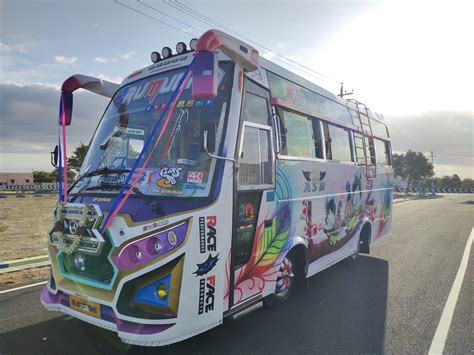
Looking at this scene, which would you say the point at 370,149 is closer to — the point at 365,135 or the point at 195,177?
the point at 365,135

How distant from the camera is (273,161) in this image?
4559mm

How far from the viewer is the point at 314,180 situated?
5.62 m

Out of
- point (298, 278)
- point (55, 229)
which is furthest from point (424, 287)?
point (55, 229)

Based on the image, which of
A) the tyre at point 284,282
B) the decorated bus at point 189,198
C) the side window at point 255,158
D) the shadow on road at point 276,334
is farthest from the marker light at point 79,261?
the tyre at point 284,282

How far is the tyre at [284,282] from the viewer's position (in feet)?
16.4

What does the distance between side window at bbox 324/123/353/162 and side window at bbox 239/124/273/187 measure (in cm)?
198

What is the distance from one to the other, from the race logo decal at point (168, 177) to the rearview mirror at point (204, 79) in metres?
0.87

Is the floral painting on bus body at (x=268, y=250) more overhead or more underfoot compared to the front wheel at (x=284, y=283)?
more overhead

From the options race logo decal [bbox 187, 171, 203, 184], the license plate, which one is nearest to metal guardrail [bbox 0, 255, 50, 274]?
the license plate

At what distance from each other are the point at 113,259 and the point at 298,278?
10.4ft

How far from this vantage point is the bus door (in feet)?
13.0

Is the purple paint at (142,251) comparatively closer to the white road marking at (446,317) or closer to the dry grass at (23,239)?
the white road marking at (446,317)

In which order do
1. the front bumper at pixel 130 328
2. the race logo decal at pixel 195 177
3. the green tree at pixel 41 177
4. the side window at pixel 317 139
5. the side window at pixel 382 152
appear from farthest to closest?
the green tree at pixel 41 177 < the side window at pixel 382 152 < the side window at pixel 317 139 < the race logo decal at pixel 195 177 < the front bumper at pixel 130 328

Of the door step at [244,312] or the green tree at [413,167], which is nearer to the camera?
the door step at [244,312]
